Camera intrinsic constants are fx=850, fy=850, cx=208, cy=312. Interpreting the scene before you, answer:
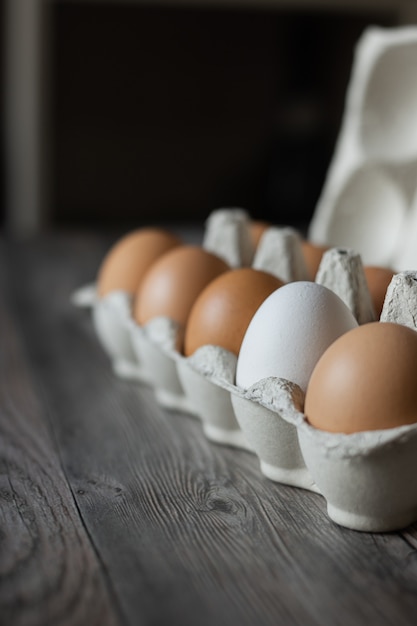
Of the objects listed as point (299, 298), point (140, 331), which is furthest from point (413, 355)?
point (140, 331)

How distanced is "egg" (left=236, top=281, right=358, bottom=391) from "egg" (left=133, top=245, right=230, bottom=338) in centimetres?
18

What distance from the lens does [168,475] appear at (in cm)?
73

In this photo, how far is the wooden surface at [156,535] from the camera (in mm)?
521

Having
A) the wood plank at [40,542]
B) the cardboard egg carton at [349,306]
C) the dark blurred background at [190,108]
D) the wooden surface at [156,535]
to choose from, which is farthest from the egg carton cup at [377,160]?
the dark blurred background at [190,108]

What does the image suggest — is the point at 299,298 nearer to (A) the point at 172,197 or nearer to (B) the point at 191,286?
(B) the point at 191,286

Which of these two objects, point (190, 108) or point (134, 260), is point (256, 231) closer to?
point (134, 260)

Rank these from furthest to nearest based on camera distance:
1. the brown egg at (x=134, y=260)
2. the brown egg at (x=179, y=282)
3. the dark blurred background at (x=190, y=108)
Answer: the dark blurred background at (x=190, y=108) < the brown egg at (x=134, y=260) < the brown egg at (x=179, y=282)

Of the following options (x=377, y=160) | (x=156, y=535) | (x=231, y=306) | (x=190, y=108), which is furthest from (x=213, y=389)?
(x=190, y=108)

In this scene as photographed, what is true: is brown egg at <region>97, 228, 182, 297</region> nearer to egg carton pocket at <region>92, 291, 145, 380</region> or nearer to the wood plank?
egg carton pocket at <region>92, 291, 145, 380</region>

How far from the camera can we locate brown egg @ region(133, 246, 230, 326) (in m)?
0.87

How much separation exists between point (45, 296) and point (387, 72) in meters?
0.66

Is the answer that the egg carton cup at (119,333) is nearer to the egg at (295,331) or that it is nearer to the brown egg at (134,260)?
the brown egg at (134,260)

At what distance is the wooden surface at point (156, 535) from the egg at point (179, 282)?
0.35ft

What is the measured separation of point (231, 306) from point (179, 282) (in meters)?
0.12
